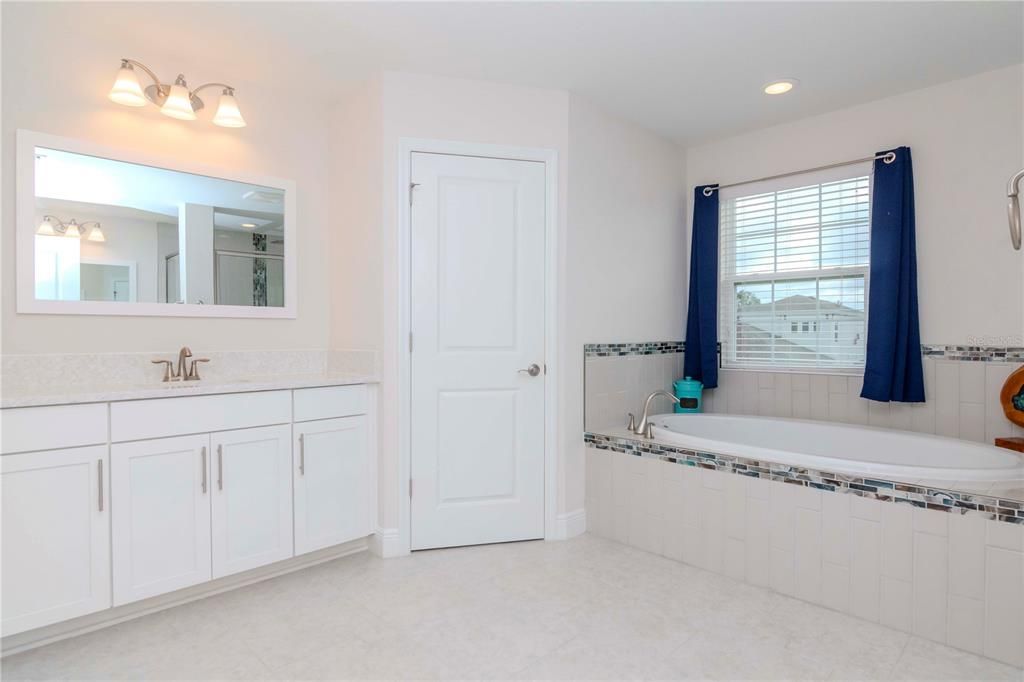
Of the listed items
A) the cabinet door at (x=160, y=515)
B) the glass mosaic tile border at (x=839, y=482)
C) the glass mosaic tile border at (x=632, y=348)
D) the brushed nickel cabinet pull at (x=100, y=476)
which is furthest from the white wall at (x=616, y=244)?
the brushed nickel cabinet pull at (x=100, y=476)

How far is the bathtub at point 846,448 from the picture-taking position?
2.21 metres

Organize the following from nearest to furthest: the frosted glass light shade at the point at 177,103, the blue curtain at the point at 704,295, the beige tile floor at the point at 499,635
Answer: the beige tile floor at the point at 499,635
the frosted glass light shade at the point at 177,103
the blue curtain at the point at 704,295

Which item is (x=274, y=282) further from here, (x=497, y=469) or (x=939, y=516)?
(x=939, y=516)

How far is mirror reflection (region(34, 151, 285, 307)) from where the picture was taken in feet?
7.74

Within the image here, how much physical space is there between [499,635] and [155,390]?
1568mm

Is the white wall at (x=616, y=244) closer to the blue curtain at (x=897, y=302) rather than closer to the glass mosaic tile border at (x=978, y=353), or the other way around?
the blue curtain at (x=897, y=302)

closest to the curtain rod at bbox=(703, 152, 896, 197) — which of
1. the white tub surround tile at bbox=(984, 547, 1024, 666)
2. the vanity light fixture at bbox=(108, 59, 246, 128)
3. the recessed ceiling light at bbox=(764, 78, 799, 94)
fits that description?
the recessed ceiling light at bbox=(764, 78, 799, 94)

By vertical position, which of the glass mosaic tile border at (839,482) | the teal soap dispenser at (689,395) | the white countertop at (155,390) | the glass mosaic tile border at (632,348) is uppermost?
the glass mosaic tile border at (632,348)

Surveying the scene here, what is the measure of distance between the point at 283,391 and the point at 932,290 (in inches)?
129

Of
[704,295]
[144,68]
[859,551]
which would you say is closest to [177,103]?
[144,68]

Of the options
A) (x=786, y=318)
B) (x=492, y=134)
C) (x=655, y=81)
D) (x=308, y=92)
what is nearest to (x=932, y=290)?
(x=786, y=318)

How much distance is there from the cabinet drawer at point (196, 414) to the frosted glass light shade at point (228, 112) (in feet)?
4.11

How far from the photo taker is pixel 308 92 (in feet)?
9.82

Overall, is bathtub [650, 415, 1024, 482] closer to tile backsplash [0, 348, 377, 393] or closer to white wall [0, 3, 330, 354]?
tile backsplash [0, 348, 377, 393]
